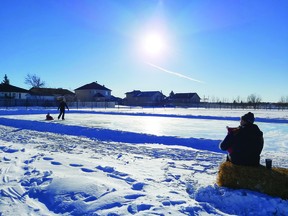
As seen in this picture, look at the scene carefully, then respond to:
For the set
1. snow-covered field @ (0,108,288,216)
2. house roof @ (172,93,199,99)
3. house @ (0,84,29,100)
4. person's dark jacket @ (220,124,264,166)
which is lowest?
snow-covered field @ (0,108,288,216)

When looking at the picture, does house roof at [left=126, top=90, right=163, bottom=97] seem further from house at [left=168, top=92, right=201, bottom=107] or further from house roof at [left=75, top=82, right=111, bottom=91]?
house roof at [left=75, top=82, right=111, bottom=91]

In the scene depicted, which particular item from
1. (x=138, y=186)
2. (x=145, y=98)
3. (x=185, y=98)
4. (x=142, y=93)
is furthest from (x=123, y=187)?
(x=185, y=98)

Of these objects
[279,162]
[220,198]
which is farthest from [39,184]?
[279,162]

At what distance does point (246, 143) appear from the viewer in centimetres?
452

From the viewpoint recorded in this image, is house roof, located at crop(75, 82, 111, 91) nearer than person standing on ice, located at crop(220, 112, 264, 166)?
No

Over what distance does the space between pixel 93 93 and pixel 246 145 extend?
84.6m

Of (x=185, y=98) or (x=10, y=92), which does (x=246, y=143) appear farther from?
(x=185, y=98)

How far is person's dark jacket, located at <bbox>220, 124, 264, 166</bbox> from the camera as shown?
14.6 ft

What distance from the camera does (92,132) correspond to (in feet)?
43.7

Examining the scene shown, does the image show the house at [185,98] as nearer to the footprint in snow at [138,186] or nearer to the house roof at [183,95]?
the house roof at [183,95]

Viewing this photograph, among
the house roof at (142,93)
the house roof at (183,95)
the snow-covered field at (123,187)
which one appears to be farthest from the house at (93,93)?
the snow-covered field at (123,187)

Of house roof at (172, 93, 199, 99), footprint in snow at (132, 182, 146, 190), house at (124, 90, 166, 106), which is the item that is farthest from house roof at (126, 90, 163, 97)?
footprint in snow at (132, 182, 146, 190)

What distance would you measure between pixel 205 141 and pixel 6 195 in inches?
297

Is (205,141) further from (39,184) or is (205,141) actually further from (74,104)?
(74,104)
